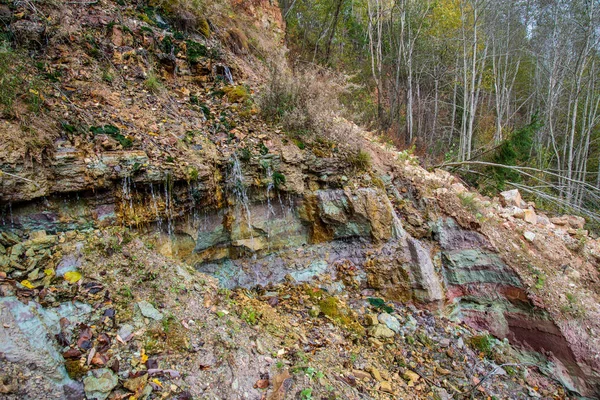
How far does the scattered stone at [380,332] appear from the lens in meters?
3.75

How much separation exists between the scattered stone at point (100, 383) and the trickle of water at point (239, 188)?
2208 millimetres

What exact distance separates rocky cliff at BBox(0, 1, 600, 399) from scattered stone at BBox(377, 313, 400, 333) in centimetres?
2

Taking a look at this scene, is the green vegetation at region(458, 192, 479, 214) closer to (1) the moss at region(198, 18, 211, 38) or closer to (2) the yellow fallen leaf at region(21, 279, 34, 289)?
(1) the moss at region(198, 18, 211, 38)

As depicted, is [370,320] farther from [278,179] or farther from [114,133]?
[114,133]

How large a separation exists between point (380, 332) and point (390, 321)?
33 cm

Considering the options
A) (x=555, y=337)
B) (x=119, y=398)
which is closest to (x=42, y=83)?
(x=119, y=398)

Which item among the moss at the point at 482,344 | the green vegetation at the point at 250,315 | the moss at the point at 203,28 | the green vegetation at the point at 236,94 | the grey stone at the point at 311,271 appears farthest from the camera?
the moss at the point at 203,28

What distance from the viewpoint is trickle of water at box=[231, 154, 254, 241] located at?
3.88m

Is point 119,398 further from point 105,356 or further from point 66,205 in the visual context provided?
point 66,205

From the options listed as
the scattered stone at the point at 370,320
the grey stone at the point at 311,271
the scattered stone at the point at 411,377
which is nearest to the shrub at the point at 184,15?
the grey stone at the point at 311,271

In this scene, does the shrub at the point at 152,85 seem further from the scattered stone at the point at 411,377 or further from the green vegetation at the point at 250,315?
the scattered stone at the point at 411,377

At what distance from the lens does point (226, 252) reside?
407 centimetres

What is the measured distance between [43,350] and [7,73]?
2593mm

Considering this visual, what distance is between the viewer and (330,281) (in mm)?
4277
